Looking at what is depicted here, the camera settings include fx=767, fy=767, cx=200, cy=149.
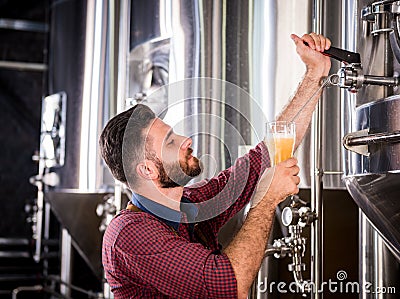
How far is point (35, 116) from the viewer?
695 cm

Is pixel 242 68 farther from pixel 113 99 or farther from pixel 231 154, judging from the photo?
pixel 113 99

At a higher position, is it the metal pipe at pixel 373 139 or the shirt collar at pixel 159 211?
the metal pipe at pixel 373 139

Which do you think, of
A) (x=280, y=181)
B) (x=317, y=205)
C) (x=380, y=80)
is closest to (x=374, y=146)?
(x=380, y=80)

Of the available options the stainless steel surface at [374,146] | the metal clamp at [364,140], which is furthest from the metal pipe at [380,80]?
the metal clamp at [364,140]

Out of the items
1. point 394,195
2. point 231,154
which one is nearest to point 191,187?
point 231,154

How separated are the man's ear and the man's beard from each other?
0.02 metres

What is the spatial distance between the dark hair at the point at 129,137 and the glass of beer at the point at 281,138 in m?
0.48

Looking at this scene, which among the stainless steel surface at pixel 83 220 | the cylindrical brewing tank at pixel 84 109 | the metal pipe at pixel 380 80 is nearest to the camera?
the metal pipe at pixel 380 80

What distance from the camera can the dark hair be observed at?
96.3 inches

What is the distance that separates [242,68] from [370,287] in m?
0.90

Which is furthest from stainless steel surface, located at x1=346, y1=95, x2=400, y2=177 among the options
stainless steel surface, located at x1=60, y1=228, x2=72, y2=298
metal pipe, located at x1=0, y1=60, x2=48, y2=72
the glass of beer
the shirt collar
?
metal pipe, located at x1=0, y1=60, x2=48, y2=72

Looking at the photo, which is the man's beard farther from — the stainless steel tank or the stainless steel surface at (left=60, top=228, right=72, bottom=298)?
the stainless steel surface at (left=60, top=228, right=72, bottom=298)

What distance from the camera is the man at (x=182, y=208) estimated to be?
2.17 metres

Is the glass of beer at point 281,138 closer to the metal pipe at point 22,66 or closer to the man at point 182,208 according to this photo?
the man at point 182,208
